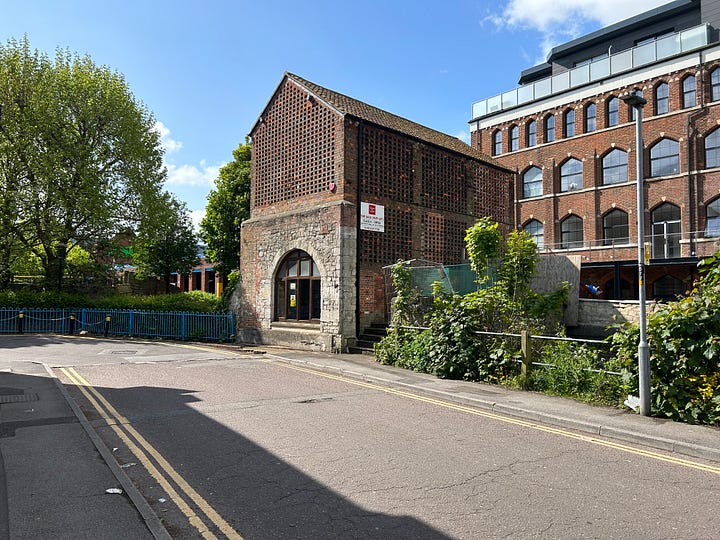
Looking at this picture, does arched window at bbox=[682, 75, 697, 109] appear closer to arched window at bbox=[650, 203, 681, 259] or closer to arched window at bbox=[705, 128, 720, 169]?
arched window at bbox=[705, 128, 720, 169]

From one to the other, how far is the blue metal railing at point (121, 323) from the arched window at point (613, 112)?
85.7 feet

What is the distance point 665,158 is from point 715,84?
439cm

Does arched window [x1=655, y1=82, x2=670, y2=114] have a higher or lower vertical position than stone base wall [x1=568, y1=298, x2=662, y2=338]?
higher

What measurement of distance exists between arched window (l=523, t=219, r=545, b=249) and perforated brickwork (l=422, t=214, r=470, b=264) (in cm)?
1517

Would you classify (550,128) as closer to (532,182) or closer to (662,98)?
(532,182)

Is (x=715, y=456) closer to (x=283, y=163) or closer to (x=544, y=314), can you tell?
(x=544, y=314)

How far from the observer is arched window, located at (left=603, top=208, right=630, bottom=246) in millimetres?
31216

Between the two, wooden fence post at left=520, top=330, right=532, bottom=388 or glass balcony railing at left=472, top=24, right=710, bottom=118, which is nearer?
→ wooden fence post at left=520, top=330, right=532, bottom=388

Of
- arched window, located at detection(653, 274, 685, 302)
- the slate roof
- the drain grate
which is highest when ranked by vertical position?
the slate roof

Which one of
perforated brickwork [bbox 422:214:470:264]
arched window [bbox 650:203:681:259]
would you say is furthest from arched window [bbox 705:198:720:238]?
perforated brickwork [bbox 422:214:470:264]

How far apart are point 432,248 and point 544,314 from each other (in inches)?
312

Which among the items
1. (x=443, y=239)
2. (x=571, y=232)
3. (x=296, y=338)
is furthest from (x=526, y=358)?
(x=571, y=232)

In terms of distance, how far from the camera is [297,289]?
19.7 m

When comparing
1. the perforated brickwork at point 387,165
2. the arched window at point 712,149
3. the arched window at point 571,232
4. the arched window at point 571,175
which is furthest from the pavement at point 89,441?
the arched window at point 571,175
